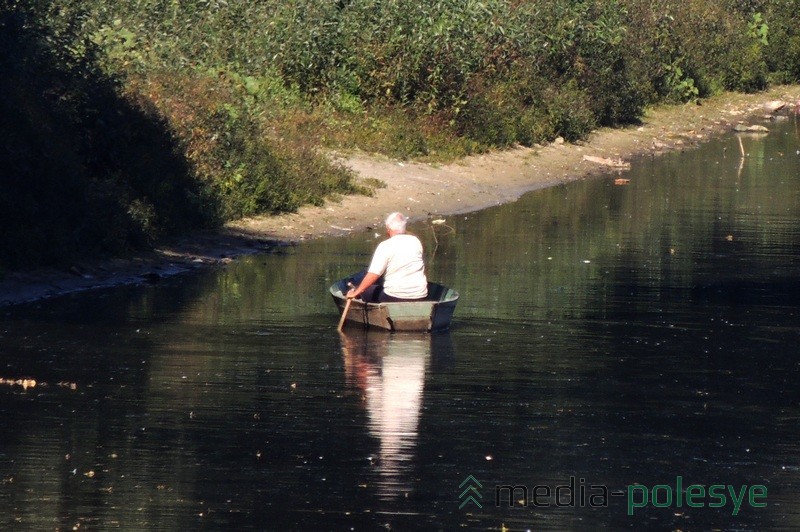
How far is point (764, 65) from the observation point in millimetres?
51688

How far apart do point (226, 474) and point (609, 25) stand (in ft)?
96.5

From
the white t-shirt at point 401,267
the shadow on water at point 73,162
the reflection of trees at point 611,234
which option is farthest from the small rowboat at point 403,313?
the shadow on water at point 73,162

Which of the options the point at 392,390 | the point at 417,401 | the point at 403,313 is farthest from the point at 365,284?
the point at 417,401

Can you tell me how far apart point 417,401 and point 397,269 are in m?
3.24

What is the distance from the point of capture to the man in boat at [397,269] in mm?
14664

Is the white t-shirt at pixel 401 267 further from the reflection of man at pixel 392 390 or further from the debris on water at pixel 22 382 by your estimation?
the debris on water at pixel 22 382

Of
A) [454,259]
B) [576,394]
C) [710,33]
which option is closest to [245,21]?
[454,259]

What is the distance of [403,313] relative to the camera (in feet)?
47.5

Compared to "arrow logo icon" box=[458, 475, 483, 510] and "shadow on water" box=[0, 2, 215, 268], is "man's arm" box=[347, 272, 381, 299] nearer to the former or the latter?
"shadow on water" box=[0, 2, 215, 268]

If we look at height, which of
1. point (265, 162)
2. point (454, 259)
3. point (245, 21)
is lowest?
point (454, 259)

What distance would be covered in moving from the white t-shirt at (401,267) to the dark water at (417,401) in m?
0.52

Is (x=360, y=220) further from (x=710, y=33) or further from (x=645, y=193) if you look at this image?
(x=710, y=33)

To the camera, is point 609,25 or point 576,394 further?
point 609,25

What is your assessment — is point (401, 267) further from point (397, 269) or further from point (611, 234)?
point (611, 234)
